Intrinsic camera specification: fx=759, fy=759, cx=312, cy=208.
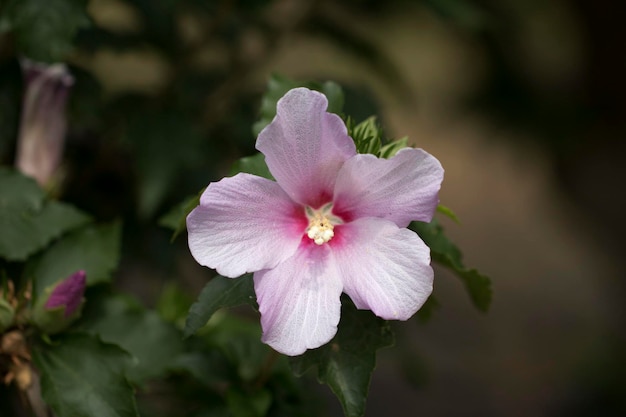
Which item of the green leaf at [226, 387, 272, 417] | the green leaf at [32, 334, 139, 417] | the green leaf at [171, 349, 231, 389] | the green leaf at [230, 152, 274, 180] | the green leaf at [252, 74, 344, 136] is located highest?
the green leaf at [252, 74, 344, 136]

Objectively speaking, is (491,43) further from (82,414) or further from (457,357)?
(82,414)

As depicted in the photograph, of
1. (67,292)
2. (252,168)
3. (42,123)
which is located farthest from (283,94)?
(42,123)

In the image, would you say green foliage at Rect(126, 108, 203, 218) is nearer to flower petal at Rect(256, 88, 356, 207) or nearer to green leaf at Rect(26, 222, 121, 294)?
green leaf at Rect(26, 222, 121, 294)

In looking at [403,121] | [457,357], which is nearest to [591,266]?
[457,357]

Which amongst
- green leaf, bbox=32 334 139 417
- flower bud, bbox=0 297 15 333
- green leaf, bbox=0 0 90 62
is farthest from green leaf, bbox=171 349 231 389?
green leaf, bbox=0 0 90 62

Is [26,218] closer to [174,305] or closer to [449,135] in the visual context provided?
[174,305]

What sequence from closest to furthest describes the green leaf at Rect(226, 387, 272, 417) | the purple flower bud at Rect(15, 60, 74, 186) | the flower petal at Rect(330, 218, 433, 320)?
1. the flower petal at Rect(330, 218, 433, 320)
2. the green leaf at Rect(226, 387, 272, 417)
3. the purple flower bud at Rect(15, 60, 74, 186)

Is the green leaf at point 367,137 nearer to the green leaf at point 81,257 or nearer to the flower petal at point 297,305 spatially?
the flower petal at point 297,305
